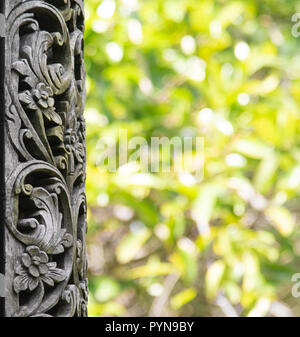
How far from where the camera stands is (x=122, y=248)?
215 centimetres

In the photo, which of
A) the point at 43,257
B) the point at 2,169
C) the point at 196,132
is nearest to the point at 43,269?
the point at 43,257

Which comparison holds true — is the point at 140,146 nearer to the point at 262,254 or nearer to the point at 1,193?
the point at 262,254

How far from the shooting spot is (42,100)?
75 centimetres

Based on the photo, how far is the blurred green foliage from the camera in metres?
2.03

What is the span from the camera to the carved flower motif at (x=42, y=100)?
28.6 inches

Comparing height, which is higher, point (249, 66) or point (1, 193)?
point (249, 66)

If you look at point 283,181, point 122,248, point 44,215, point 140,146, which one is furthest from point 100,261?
point 44,215

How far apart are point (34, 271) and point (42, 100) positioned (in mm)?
187

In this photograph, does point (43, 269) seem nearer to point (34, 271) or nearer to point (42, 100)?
point (34, 271)

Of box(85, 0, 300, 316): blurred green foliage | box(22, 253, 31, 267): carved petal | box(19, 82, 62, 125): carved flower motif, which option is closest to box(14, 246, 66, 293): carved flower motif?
box(22, 253, 31, 267): carved petal

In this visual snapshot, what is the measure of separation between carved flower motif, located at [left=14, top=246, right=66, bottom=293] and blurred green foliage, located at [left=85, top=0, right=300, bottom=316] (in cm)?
119

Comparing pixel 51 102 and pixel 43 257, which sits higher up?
pixel 51 102

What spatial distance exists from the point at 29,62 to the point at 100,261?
1848 mm

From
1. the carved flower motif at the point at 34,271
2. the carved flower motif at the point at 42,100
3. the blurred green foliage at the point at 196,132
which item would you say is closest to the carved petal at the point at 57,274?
the carved flower motif at the point at 34,271
